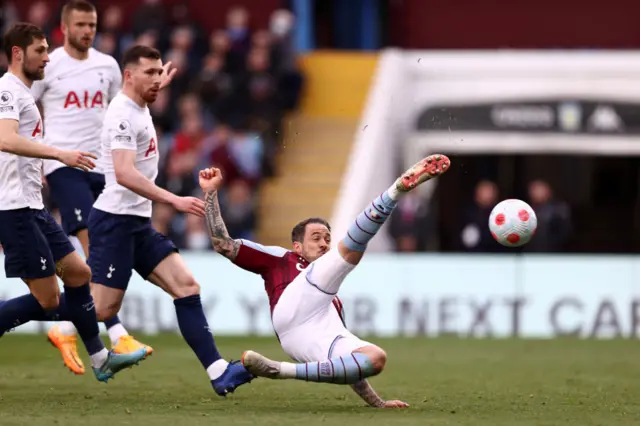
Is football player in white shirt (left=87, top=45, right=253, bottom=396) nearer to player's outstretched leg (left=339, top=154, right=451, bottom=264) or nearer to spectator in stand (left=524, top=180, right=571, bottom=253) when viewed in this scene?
player's outstretched leg (left=339, top=154, right=451, bottom=264)

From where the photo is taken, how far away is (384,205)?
890 centimetres

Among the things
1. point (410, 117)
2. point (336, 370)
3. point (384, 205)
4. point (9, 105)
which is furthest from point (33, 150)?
point (410, 117)

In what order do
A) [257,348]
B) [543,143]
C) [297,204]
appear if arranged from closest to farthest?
[257,348] → [297,204] → [543,143]

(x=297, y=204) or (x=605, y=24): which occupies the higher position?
(x=605, y=24)

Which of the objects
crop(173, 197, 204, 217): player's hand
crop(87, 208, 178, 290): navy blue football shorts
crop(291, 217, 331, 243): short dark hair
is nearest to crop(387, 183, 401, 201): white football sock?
crop(291, 217, 331, 243): short dark hair

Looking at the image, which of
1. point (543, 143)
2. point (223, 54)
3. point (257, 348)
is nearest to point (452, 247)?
point (543, 143)

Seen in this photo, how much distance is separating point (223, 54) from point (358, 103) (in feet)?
8.24

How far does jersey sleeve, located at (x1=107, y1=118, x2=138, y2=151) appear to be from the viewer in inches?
388

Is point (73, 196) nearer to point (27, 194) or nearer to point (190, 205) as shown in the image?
point (27, 194)

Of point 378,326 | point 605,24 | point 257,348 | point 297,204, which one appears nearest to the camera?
point 257,348

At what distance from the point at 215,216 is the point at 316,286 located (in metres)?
0.78

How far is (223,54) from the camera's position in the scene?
21047 mm

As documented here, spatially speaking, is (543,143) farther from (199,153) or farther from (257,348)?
(257,348)

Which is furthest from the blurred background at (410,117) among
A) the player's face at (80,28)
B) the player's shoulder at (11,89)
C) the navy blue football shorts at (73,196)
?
the player's shoulder at (11,89)
